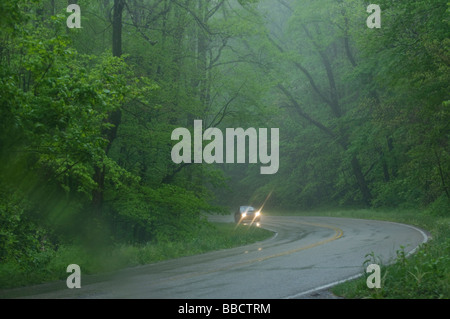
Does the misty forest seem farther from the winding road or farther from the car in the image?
the car

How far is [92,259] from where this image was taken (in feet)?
49.5

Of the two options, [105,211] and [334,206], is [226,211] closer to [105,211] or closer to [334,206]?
[105,211]

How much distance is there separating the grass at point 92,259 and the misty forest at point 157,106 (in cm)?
28

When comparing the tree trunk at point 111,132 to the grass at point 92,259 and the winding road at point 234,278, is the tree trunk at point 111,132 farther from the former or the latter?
the winding road at point 234,278

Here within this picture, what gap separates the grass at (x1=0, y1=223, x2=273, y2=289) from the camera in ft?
41.0

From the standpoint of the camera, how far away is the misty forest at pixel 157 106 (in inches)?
419

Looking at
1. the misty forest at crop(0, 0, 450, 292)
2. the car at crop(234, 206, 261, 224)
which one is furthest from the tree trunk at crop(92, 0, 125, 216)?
the car at crop(234, 206, 261, 224)

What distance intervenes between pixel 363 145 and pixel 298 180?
580 inches

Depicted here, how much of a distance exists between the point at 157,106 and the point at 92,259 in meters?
5.97

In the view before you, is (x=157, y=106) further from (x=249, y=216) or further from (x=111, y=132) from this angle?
(x=249, y=216)

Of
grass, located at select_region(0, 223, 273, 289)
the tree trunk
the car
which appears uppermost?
the tree trunk

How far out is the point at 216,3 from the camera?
1103 inches

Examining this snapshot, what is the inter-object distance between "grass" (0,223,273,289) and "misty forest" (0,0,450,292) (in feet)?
0.91

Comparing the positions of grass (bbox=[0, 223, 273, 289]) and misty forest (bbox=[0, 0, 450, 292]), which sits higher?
misty forest (bbox=[0, 0, 450, 292])
